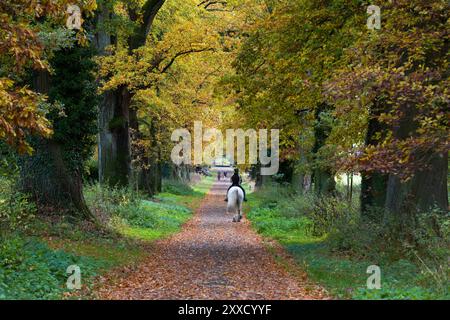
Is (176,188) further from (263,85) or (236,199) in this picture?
(263,85)

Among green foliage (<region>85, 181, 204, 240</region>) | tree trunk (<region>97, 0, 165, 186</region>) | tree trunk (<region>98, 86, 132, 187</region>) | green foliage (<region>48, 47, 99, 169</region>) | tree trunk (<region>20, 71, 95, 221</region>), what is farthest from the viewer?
tree trunk (<region>98, 86, 132, 187</region>)

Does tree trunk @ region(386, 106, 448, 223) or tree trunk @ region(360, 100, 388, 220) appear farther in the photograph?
tree trunk @ region(360, 100, 388, 220)

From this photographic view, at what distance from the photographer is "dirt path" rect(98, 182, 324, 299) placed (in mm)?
11281

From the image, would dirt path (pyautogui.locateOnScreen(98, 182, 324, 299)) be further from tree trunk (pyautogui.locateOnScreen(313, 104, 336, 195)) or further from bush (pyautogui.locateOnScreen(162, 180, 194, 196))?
bush (pyautogui.locateOnScreen(162, 180, 194, 196))

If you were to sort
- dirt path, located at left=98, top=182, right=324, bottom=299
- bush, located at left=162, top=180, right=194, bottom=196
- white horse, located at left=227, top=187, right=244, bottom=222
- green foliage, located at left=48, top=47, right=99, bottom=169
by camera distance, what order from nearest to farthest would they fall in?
dirt path, located at left=98, top=182, right=324, bottom=299 < green foliage, located at left=48, top=47, right=99, bottom=169 < white horse, located at left=227, top=187, right=244, bottom=222 < bush, located at left=162, top=180, right=194, bottom=196

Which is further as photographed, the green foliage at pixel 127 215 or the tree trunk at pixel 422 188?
the green foliage at pixel 127 215

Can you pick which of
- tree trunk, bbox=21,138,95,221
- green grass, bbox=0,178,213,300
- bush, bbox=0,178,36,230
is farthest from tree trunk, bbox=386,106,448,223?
tree trunk, bbox=21,138,95,221

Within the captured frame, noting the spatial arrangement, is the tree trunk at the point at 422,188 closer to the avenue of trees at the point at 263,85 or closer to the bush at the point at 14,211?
the avenue of trees at the point at 263,85

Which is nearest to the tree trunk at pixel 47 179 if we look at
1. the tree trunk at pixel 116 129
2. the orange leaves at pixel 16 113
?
the orange leaves at pixel 16 113

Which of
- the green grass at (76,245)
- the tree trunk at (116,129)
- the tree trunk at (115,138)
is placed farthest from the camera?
the tree trunk at (115,138)

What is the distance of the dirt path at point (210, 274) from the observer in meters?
11.3

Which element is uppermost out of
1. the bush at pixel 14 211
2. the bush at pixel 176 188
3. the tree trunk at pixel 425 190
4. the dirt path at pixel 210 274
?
the tree trunk at pixel 425 190

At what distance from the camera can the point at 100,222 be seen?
19.3 meters
